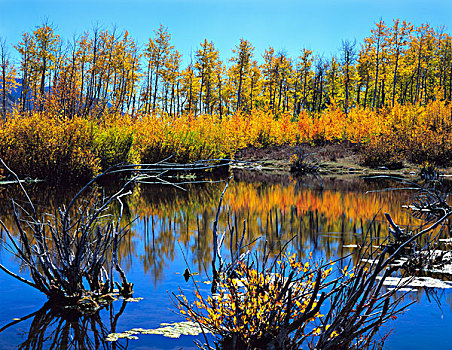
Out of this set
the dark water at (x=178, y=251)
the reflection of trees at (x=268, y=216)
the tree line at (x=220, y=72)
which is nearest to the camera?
the dark water at (x=178, y=251)

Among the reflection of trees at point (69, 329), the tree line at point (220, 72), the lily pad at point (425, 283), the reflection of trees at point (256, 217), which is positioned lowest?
the reflection of trees at point (69, 329)

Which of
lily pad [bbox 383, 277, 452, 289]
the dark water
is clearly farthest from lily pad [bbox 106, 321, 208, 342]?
lily pad [bbox 383, 277, 452, 289]

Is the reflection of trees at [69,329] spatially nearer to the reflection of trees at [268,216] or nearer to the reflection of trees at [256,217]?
the reflection of trees at [256,217]

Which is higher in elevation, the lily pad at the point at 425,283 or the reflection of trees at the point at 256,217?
the reflection of trees at the point at 256,217

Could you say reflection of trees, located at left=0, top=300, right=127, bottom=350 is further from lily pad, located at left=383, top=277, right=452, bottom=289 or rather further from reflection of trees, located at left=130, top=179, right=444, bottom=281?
lily pad, located at left=383, top=277, right=452, bottom=289

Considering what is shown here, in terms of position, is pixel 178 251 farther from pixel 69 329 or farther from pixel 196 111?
pixel 196 111

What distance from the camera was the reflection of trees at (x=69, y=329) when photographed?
4243mm

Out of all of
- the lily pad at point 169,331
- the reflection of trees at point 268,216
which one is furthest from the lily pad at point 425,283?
the lily pad at point 169,331

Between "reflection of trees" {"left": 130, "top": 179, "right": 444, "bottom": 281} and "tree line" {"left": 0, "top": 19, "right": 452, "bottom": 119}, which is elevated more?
"tree line" {"left": 0, "top": 19, "right": 452, "bottom": 119}

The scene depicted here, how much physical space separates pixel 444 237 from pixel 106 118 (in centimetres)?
1746

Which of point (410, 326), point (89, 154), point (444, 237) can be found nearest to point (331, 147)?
point (89, 154)

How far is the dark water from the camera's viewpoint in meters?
4.43

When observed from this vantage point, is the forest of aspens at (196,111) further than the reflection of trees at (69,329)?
Yes

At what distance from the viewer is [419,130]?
97.7ft
